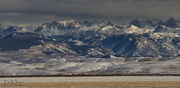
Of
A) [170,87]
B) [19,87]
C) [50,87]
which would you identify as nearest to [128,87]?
[170,87]

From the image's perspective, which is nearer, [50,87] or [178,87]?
[178,87]

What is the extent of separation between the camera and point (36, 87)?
121 meters

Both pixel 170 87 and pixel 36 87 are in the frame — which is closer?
pixel 170 87

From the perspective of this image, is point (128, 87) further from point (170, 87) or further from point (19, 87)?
point (19, 87)

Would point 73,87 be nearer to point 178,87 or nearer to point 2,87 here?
point 2,87

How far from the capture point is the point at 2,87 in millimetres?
121438

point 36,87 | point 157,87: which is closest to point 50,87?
point 36,87

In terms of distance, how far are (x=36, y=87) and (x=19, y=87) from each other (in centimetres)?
509

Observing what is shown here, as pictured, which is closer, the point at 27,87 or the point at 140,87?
the point at 140,87

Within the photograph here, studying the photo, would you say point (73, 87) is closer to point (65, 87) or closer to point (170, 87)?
point (65, 87)

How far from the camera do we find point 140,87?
4491 inches

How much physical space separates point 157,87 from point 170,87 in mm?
3275

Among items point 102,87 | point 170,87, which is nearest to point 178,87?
point 170,87

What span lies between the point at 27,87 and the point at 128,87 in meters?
28.2
